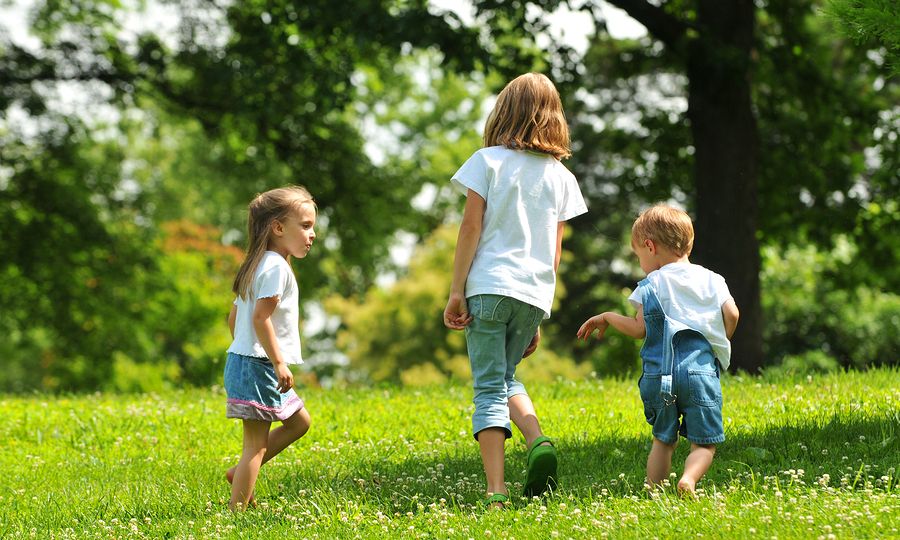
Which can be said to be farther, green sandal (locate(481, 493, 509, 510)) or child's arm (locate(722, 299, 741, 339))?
child's arm (locate(722, 299, 741, 339))

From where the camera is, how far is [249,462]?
17.8ft

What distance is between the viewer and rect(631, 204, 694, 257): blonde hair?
5305 millimetres

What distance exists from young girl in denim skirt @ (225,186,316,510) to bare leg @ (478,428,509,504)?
1.04m

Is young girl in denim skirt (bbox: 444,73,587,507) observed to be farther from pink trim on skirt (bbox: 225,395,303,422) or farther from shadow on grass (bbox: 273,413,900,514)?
pink trim on skirt (bbox: 225,395,303,422)

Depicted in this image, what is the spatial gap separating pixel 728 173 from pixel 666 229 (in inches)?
296

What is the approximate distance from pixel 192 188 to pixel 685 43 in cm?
2930

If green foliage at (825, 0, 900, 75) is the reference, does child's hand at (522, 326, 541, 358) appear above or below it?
below

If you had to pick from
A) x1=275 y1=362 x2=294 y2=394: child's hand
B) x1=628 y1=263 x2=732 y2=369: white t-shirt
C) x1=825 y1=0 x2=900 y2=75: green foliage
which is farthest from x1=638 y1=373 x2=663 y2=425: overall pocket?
x1=825 y1=0 x2=900 y2=75: green foliage

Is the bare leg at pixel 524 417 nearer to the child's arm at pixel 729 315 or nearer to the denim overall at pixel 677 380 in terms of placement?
the denim overall at pixel 677 380

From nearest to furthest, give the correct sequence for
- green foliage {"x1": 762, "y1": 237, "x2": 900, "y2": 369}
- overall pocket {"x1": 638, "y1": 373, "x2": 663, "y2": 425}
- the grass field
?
the grass field < overall pocket {"x1": 638, "y1": 373, "x2": 663, "y2": 425} < green foliage {"x1": 762, "y1": 237, "x2": 900, "y2": 369}

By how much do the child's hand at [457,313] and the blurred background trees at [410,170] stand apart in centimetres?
294

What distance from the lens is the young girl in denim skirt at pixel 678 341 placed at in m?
5.14

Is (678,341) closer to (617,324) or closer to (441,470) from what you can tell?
(617,324)

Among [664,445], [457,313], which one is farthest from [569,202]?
[664,445]
